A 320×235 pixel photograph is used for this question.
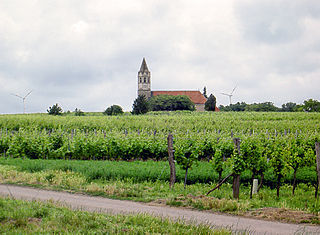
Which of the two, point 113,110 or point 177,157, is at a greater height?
point 113,110

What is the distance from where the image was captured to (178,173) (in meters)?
15.4

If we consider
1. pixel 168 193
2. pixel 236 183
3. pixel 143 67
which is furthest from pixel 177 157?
pixel 143 67

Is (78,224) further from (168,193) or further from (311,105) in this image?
(311,105)

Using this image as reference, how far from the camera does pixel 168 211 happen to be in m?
9.31

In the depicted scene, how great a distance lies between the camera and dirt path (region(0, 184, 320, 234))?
25.6 feet

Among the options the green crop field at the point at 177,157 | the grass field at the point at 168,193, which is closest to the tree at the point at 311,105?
the green crop field at the point at 177,157

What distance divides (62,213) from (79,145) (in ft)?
49.5

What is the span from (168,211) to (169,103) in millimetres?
72194

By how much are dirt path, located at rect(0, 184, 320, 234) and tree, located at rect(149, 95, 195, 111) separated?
6912 cm

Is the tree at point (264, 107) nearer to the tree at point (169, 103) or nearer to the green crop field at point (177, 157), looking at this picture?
the tree at point (169, 103)

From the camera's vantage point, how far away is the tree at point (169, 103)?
3204 inches

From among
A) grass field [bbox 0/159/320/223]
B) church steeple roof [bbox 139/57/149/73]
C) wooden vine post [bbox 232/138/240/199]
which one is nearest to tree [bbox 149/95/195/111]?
church steeple roof [bbox 139/57/149/73]

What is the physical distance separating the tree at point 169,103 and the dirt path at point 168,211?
69.1m

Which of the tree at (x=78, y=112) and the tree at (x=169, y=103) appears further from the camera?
Answer: the tree at (x=169, y=103)
